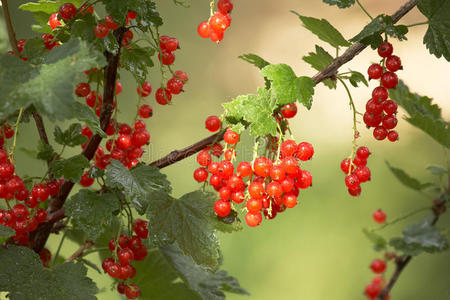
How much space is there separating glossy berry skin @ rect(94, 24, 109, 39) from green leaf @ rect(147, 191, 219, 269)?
0.19 meters

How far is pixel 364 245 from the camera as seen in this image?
1969 millimetres

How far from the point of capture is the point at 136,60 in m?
0.63

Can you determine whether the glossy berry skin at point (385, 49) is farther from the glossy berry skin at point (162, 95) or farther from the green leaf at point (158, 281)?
the green leaf at point (158, 281)

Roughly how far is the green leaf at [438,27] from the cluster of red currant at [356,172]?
14 cm

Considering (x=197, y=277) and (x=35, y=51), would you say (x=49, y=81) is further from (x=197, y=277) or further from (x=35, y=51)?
(x=197, y=277)

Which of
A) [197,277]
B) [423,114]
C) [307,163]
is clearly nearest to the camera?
[197,277]

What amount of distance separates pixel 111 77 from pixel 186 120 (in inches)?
58.0

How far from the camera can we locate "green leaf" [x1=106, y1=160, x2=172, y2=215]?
0.58 metres

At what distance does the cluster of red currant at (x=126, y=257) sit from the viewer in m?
0.65

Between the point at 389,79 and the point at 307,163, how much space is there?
4.53ft

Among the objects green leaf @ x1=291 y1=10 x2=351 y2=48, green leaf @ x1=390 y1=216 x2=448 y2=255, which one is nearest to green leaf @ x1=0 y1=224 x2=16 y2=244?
green leaf @ x1=291 y1=10 x2=351 y2=48

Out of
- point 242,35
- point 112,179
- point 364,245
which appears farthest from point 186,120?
point 112,179

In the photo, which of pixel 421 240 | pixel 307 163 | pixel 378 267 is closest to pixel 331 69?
pixel 421 240

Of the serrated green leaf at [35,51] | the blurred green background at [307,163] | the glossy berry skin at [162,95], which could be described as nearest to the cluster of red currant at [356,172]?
the glossy berry skin at [162,95]
